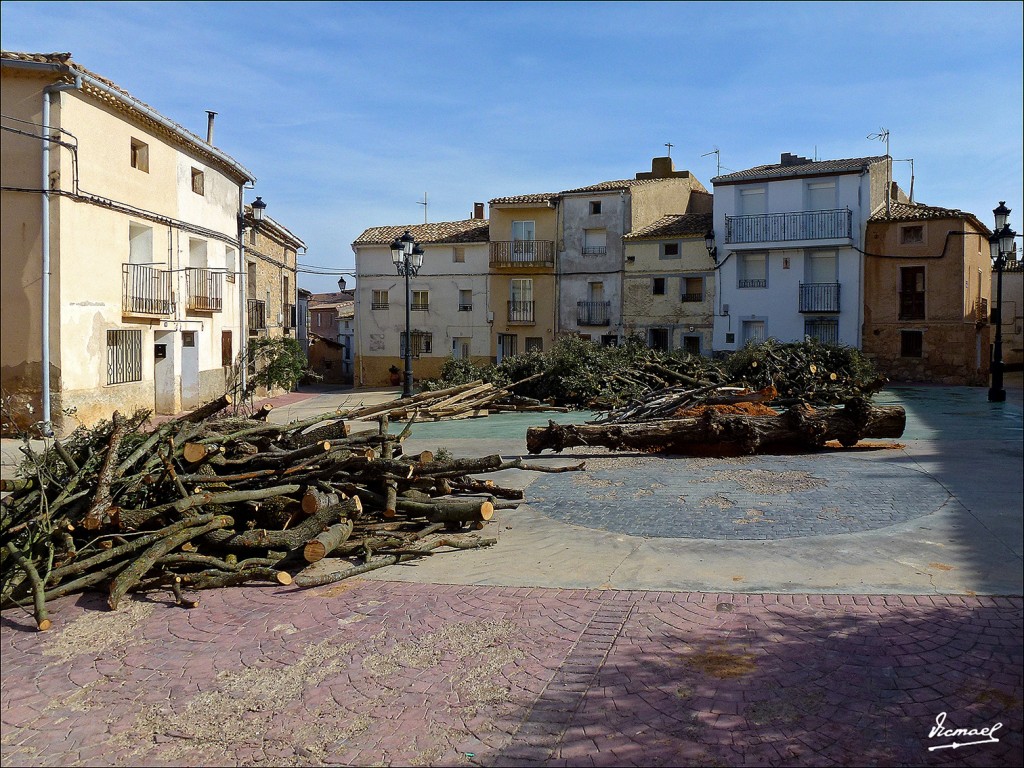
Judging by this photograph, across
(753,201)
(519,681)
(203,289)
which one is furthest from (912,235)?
(519,681)

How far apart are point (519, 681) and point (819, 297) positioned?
30598 mm

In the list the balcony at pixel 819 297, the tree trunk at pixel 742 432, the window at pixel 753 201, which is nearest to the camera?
the tree trunk at pixel 742 432

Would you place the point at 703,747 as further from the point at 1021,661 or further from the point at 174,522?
the point at 174,522

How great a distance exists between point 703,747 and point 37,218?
210 inches

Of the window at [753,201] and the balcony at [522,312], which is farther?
the balcony at [522,312]

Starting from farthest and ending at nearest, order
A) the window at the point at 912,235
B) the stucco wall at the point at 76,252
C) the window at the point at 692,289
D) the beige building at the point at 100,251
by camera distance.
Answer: the window at the point at 692,289 → the window at the point at 912,235 → the beige building at the point at 100,251 → the stucco wall at the point at 76,252

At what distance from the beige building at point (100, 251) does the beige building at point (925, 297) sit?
79.0 feet

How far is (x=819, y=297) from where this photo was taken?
107 feet

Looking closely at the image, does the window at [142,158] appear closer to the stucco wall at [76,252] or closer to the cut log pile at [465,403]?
the stucco wall at [76,252]

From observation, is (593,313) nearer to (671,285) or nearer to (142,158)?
(671,285)

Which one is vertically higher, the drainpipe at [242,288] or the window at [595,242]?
the window at [595,242]

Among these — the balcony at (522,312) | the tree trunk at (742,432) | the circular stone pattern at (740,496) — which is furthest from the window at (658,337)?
the circular stone pattern at (740,496)

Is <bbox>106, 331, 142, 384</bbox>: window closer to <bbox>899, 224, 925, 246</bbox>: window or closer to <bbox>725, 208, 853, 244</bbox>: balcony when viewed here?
<bbox>725, 208, 853, 244</bbox>: balcony

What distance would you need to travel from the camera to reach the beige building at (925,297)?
30.3 m
